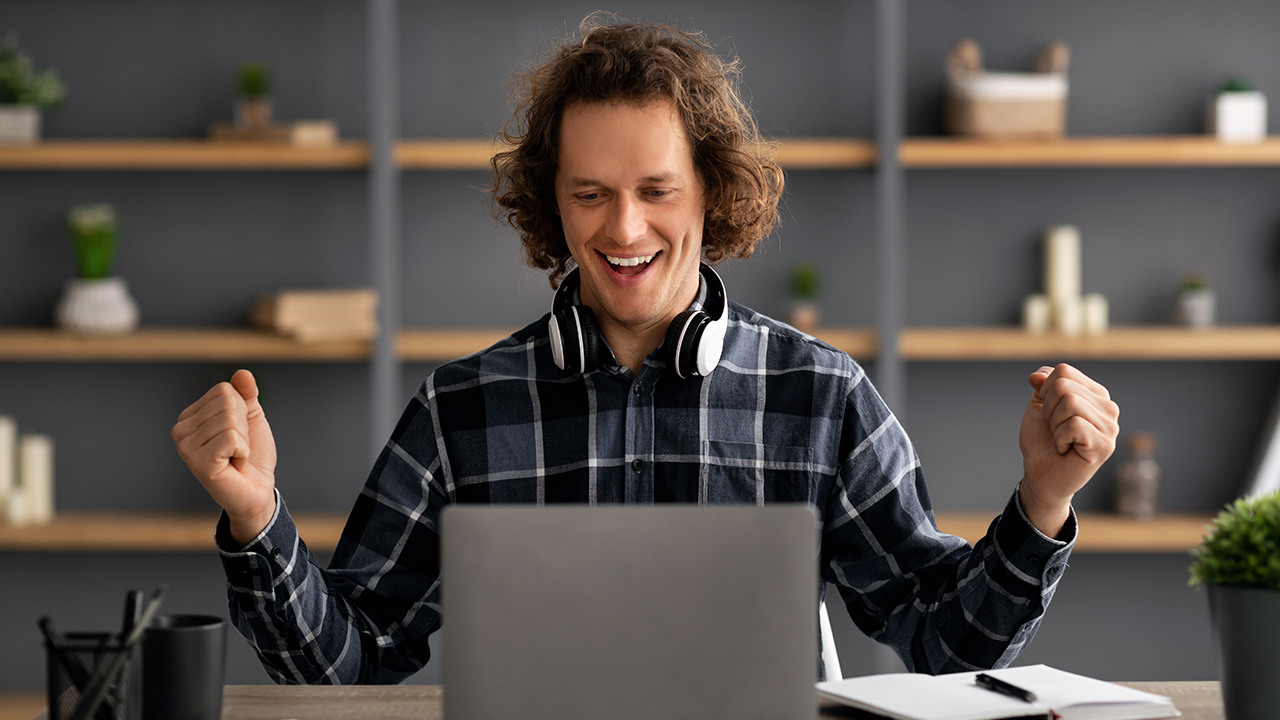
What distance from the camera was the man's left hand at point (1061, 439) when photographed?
3.95 feet

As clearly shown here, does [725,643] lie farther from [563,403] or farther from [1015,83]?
[1015,83]

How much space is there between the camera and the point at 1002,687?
3.59ft

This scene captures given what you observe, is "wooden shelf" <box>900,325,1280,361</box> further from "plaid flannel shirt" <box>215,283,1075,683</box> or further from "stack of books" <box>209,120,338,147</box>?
"stack of books" <box>209,120,338,147</box>

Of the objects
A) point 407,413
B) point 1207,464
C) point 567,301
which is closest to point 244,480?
point 407,413

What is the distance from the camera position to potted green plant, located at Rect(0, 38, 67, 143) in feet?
9.77

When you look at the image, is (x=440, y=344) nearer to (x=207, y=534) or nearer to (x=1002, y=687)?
(x=207, y=534)

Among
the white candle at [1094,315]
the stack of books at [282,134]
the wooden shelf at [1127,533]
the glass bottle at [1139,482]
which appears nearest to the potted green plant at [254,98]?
the stack of books at [282,134]

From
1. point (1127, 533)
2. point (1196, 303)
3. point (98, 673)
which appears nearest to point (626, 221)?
point (98, 673)

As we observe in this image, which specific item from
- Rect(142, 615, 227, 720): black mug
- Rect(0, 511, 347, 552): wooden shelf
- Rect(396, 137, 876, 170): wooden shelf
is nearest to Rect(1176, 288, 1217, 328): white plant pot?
Rect(396, 137, 876, 170): wooden shelf

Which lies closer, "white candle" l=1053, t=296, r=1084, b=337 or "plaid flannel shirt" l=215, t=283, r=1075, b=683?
"plaid flannel shirt" l=215, t=283, r=1075, b=683

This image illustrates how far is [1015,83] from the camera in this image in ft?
9.61

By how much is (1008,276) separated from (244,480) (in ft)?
8.06

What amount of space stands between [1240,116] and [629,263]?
7.12ft

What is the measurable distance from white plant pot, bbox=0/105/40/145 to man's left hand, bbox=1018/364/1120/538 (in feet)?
9.07
